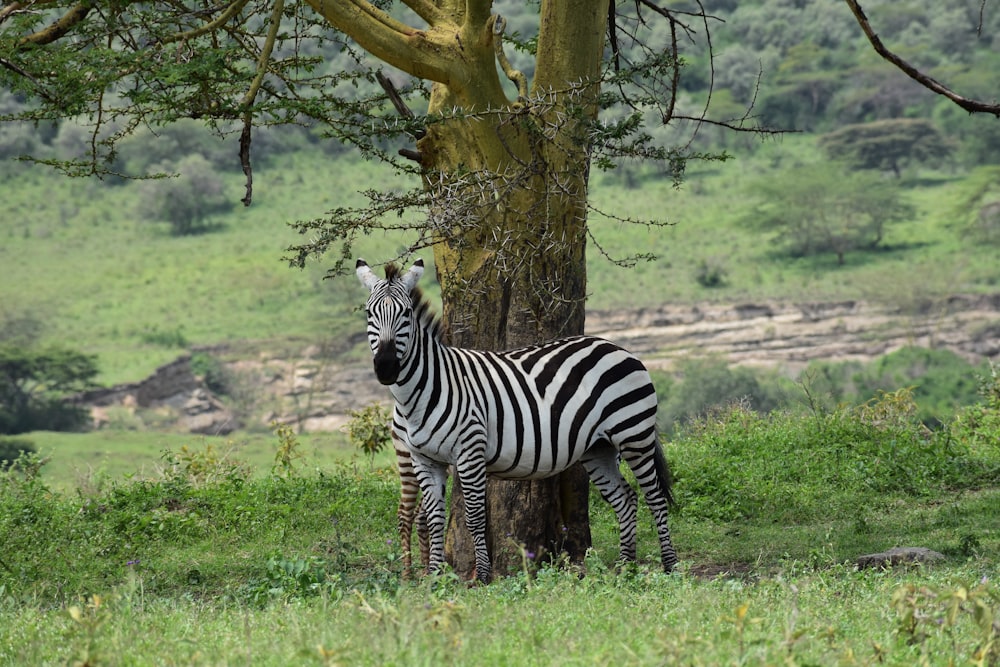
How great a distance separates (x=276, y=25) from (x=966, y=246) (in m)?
46.2

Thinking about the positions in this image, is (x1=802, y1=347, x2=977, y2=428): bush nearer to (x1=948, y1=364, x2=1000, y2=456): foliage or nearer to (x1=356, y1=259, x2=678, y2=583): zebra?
(x1=948, y1=364, x2=1000, y2=456): foliage

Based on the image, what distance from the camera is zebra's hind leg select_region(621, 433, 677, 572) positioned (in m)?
7.19

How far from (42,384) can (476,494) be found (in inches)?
1476

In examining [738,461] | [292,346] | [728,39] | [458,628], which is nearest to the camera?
[458,628]

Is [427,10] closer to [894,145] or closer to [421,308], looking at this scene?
[421,308]

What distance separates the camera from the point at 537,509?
742cm

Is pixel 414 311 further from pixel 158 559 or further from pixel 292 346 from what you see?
pixel 292 346

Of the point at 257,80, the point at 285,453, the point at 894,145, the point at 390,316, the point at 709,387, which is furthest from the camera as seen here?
the point at 894,145

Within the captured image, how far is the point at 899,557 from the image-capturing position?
717 centimetres

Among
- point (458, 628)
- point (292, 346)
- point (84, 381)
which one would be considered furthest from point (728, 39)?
point (458, 628)

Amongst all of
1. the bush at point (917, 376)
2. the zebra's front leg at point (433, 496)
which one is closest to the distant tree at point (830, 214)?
the bush at point (917, 376)

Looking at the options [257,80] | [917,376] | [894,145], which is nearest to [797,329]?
[917,376]

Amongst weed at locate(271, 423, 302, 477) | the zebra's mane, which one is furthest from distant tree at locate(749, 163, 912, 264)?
the zebra's mane

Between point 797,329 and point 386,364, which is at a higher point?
point 386,364
